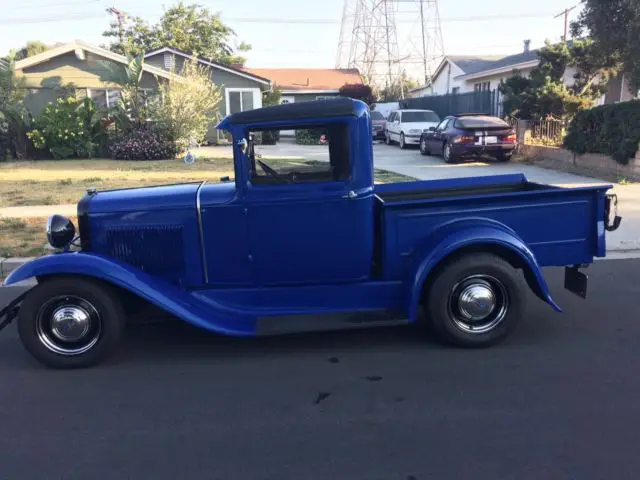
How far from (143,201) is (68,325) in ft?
3.53

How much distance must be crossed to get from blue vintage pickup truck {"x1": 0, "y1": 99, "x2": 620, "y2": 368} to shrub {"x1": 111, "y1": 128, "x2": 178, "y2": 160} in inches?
587

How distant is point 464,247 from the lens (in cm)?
436

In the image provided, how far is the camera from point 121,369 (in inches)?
169

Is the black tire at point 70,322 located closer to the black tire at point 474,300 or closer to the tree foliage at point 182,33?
the black tire at point 474,300

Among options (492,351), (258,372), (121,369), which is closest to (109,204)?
(121,369)

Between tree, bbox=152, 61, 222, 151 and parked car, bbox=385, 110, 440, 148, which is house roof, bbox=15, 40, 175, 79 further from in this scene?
parked car, bbox=385, 110, 440, 148

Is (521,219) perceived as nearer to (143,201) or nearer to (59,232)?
(143,201)

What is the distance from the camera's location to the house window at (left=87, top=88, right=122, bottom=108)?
911 inches

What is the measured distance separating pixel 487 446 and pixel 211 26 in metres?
48.4

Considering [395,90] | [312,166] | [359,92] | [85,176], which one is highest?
[395,90]

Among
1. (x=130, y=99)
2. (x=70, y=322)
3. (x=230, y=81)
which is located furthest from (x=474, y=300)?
(x=230, y=81)

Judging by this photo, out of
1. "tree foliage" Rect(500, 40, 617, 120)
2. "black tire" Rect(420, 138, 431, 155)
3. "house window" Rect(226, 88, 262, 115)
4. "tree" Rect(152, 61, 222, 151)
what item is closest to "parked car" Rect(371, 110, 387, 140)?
"house window" Rect(226, 88, 262, 115)

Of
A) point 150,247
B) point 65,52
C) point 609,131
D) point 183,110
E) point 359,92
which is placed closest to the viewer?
point 150,247

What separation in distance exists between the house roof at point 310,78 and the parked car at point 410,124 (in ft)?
53.4
